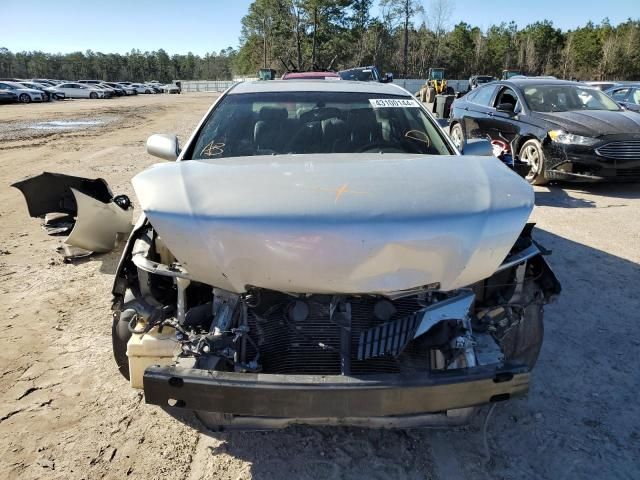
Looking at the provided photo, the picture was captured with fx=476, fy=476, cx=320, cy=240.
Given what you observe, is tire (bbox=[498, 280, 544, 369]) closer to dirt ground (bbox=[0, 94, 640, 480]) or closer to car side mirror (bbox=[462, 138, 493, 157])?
dirt ground (bbox=[0, 94, 640, 480])

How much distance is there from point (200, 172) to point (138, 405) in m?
1.34

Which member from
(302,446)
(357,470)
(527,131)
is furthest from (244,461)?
(527,131)

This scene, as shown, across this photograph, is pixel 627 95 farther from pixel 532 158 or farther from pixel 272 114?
pixel 272 114

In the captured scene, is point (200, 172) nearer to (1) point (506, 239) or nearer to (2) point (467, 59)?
(1) point (506, 239)

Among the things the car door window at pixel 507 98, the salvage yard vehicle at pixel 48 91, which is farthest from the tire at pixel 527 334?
the salvage yard vehicle at pixel 48 91

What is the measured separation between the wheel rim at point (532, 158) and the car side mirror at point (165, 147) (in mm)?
6173

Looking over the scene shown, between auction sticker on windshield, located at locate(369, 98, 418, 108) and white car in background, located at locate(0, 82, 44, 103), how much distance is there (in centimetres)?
3673

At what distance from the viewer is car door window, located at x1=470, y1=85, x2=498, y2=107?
9.13m

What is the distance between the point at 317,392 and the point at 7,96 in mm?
37982

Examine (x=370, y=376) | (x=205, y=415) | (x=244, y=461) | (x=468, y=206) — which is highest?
(x=468, y=206)

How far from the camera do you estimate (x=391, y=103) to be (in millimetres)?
3650

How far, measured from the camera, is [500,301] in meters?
2.45

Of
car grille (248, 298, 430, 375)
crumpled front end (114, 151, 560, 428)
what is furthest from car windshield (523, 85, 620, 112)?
car grille (248, 298, 430, 375)

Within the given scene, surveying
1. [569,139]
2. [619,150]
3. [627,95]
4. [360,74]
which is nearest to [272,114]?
[569,139]
